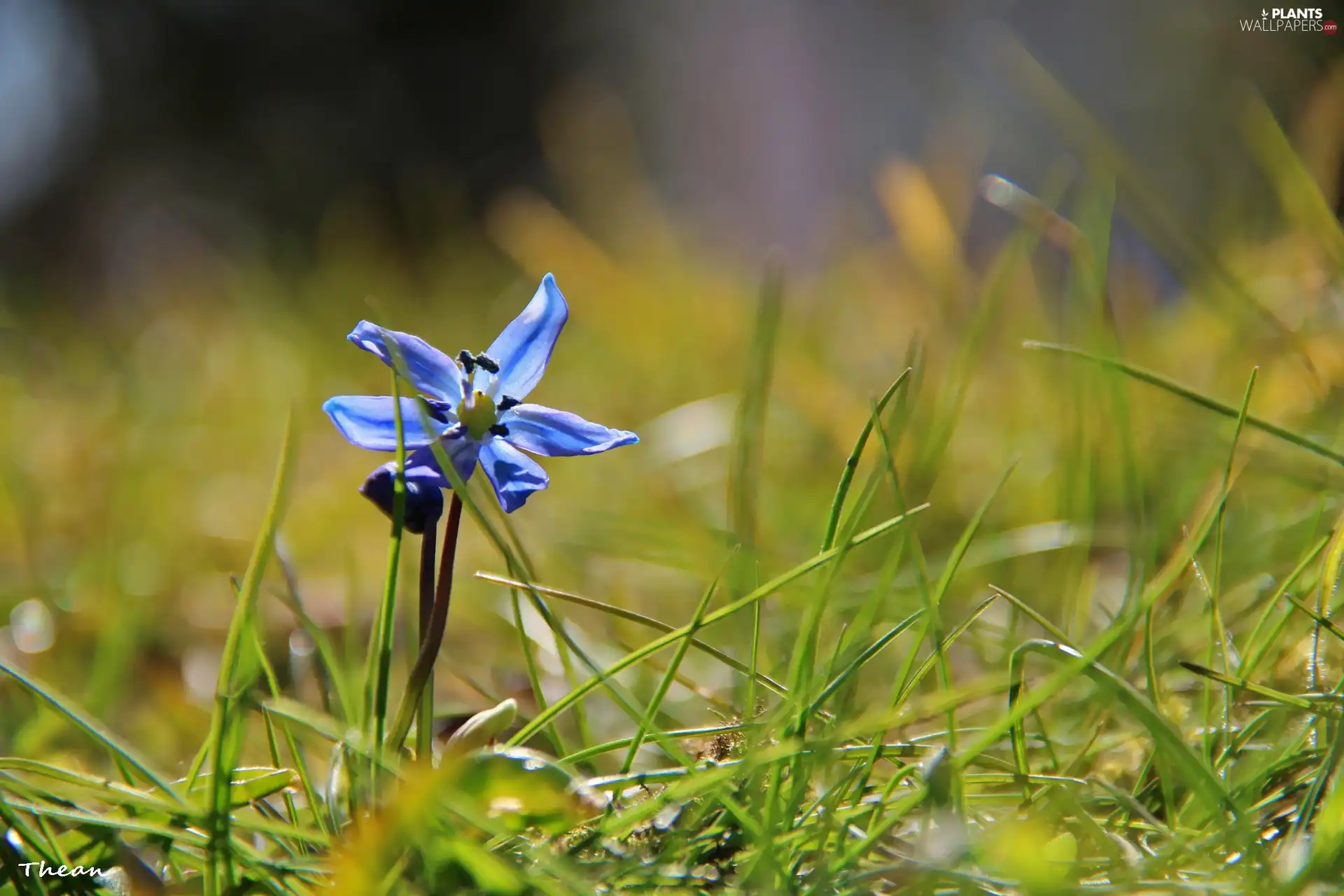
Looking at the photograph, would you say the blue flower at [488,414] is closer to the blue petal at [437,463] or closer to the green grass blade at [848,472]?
the blue petal at [437,463]

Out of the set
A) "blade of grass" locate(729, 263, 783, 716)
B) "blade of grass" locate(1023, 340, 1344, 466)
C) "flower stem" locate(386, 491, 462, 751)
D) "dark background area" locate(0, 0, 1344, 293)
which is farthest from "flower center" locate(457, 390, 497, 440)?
"dark background area" locate(0, 0, 1344, 293)

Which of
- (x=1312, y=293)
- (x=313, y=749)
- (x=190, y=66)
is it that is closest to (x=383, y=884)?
(x=313, y=749)

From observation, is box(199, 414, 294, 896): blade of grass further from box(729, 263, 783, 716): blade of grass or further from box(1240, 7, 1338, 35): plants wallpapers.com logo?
box(1240, 7, 1338, 35): plants wallpapers.com logo

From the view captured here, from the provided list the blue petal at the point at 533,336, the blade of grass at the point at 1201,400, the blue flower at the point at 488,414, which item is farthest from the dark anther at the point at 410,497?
the blade of grass at the point at 1201,400

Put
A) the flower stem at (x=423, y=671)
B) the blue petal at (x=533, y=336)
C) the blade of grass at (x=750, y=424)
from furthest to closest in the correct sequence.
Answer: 1. the blade of grass at (x=750, y=424)
2. the blue petal at (x=533, y=336)
3. the flower stem at (x=423, y=671)

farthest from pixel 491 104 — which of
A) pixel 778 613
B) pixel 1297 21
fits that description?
pixel 778 613

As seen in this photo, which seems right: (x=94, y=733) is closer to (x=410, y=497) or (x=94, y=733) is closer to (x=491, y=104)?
(x=410, y=497)

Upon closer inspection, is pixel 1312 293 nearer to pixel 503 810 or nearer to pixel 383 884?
pixel 503 810
